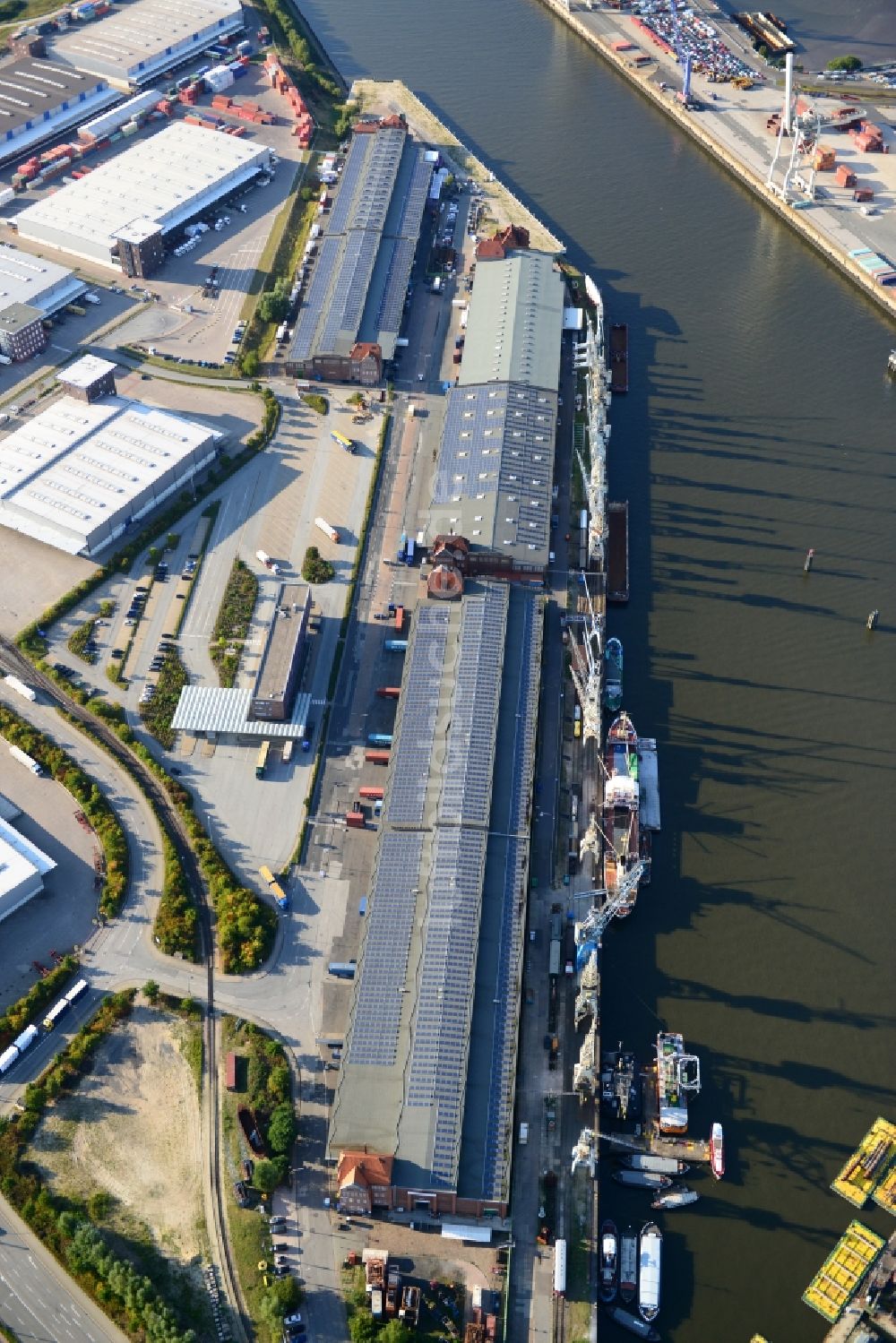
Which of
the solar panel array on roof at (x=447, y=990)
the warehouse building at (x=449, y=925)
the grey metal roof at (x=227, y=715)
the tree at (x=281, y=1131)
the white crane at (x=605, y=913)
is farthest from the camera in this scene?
the grey metal roof at (x=227, y=715)

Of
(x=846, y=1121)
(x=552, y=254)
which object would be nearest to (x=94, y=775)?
(x=846, y=1121)

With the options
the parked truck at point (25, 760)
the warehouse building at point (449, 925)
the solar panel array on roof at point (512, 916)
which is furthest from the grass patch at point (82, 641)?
the solar panel array on roof at point (512, 916)

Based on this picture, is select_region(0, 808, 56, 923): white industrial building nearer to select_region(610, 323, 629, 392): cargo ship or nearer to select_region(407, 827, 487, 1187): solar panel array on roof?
select_region(407, 827, 487, 1187): solar panel array on roof

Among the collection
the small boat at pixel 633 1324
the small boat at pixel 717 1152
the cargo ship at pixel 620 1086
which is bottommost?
the small boat at pixel 633 1324

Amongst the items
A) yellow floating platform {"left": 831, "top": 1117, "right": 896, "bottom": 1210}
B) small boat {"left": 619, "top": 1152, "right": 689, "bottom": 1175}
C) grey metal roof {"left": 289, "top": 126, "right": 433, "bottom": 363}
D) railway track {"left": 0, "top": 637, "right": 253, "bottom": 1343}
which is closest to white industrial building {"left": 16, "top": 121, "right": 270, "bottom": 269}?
grey metal roof {"left": 289, "top": 126, "right": 433, "bottom": 363}

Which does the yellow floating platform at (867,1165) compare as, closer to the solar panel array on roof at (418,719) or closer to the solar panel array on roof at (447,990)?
the solar panel array on roof at (447,990)

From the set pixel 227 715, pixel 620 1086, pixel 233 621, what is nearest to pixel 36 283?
pixel 233 621

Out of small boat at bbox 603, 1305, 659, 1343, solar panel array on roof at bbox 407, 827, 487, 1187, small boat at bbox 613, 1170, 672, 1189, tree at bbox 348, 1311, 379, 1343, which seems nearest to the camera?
tree at bbox 348, 1311, 379, 1343
